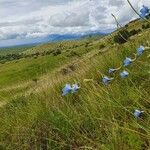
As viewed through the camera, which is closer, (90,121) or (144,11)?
(144,11)

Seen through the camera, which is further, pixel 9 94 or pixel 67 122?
pixel 9 94

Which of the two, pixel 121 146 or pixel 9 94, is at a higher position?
pixel 121 146

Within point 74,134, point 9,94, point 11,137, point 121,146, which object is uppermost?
point 121,146

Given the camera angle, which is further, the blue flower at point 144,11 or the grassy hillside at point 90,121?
the grassy hillside at point 90,121

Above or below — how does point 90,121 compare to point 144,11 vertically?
below

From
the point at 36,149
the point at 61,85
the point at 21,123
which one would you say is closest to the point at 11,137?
the point at 21,123

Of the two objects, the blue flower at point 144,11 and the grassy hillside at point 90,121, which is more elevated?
the blue flower at point 144,11

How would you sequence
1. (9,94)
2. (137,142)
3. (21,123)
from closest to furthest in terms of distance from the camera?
(137,142) < (21,123) < (9,94)

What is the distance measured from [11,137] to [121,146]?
8.57ft

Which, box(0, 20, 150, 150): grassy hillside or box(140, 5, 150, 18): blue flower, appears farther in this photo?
box(0, 20, 150, 150): grassy hillside

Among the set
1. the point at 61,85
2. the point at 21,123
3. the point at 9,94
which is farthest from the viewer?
the point at 9,94

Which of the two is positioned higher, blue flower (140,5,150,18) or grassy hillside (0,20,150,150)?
blue flower (140,5,150,18)

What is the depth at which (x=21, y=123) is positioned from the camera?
6.58 metres

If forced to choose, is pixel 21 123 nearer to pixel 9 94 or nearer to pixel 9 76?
pixel 9 94
